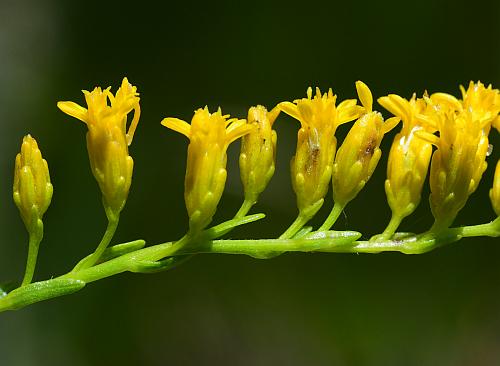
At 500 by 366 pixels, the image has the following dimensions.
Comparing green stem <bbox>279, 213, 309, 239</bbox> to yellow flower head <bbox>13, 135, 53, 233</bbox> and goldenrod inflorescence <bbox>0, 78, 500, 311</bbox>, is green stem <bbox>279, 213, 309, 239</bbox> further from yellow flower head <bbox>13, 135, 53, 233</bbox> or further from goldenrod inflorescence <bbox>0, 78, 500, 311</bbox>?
yellow flower head <bbox>13, 135, 53, 233</bbox>

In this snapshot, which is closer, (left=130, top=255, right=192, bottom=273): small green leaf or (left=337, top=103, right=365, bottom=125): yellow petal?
(left=130, top=255, right=192, bottom=273): small green leaf

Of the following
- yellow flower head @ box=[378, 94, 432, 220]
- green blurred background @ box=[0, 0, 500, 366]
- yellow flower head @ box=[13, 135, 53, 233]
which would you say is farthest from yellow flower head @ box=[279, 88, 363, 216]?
green blurred background @ box=[0, 0, 500, 366]

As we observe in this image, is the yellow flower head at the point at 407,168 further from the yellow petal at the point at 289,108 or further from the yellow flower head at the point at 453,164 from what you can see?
the yellow petal at the point at 289,108

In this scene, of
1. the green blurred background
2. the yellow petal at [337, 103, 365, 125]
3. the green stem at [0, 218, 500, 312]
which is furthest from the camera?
the green blurred background

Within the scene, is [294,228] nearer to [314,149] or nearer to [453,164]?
[314,149]

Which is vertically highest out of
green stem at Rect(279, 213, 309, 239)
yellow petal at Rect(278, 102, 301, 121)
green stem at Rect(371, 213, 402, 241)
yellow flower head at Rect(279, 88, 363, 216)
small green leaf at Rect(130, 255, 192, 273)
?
yellow petal at Rect(278, 102, 301, 121)

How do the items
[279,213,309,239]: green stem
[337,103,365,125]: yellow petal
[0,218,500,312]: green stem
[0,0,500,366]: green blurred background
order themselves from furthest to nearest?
[0,0,500,366]: green blurred background, [337,103,365,125]: yellow petal, [279,213,309,239]: green stem, [0,218,500,312]: green stem

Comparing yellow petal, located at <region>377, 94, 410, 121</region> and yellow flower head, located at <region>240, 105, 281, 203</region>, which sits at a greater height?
yellow petal, located at <region>377, 94, 410, 121</region>

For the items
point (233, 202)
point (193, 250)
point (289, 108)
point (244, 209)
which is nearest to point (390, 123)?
point (289, 108)

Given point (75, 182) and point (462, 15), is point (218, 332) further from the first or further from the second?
point (462, 15)
